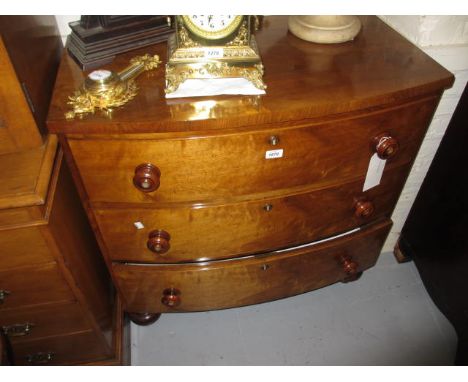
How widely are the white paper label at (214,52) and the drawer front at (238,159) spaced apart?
0.69ft

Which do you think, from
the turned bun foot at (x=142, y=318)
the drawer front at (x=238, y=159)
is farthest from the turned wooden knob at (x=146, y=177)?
the turned bun foot at (x=142, y=318)

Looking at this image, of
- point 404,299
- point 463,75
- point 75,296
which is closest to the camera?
point 75,296

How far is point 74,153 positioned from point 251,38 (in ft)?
1.75

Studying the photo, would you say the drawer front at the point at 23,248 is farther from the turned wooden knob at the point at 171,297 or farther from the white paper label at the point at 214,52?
the white paper label at the point at 214,52

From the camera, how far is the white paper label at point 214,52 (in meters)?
0.91

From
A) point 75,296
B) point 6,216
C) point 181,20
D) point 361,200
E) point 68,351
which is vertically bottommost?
point 68,351

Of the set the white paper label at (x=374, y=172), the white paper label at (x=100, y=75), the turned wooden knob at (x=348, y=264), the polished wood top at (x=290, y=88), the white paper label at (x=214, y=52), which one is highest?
the white paper label at (x=214, y=52)

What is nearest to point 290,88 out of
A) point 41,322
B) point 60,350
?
point 41,322

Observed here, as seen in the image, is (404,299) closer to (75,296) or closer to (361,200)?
(361,200)

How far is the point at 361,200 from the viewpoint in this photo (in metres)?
1.20

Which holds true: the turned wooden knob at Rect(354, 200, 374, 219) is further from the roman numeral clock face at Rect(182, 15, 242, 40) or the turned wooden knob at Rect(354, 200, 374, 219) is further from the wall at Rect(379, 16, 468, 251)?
the roman numeral clock face at Rect(182, 15, 242, 40)

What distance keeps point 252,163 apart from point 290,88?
21 centimetres

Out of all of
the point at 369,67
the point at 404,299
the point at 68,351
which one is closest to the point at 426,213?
the point at 404,299

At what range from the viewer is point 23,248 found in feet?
3.09
